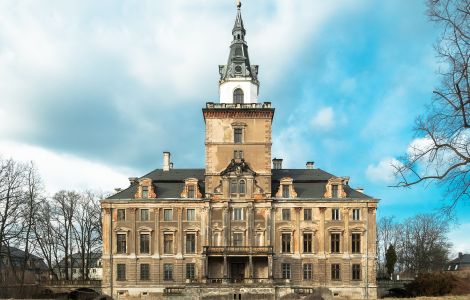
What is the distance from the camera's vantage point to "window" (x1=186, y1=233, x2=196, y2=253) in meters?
47.5

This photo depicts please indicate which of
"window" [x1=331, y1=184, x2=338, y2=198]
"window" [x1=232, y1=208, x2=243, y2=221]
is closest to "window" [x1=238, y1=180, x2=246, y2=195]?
"window" [x1=232, y1=208, x2=243, y2=221]

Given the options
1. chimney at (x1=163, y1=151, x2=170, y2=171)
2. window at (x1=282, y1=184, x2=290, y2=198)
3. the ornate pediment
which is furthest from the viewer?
chimney at (x1=163, y1=151, x2=170, y2=171)

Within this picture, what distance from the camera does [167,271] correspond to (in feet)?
154

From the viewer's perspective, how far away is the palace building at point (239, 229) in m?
46.7

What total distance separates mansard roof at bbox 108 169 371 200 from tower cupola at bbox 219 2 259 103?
25.5 ft

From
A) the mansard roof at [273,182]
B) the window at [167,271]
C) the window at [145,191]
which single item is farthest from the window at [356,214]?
the window at [145,191]

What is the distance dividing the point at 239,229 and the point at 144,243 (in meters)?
8.69

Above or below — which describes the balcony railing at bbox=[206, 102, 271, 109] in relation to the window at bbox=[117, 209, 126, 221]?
above

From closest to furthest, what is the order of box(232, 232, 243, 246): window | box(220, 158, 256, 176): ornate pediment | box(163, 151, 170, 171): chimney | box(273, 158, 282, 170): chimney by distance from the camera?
box(232, 232, 243, 246): window < box(220, 158, 256, 176): ornate pediment < box(163, 151, 170, 171): chimney < box(273, 158, 282, 170): chimney

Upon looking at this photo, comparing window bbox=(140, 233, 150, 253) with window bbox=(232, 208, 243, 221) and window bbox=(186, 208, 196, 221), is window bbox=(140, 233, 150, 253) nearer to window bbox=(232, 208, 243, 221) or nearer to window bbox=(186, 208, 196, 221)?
window bbox=(186, 208, 196, 221)

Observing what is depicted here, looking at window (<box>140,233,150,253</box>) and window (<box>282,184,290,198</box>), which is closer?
window (<box>140,233,150,253</box>)

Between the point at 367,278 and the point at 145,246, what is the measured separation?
2008cm

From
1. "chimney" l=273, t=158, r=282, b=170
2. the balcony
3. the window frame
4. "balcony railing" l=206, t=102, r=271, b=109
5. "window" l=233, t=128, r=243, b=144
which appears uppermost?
"balcony railing" l=206, t=102, r=271, b=109

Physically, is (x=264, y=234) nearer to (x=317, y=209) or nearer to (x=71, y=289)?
(x=317, y=209)
